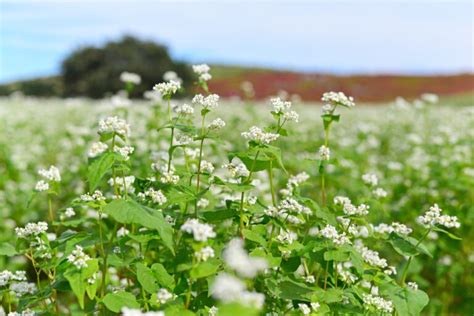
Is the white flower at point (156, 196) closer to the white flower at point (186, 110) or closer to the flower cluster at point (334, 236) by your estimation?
the white flower at point (186, 110)

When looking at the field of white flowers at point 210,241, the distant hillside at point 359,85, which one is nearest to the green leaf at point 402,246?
the field of white flowers at point 210,241

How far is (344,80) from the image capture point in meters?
31.0

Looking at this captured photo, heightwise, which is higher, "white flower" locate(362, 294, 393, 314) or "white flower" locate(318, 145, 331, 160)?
"white flower" locate(318, 145, 331, 160)

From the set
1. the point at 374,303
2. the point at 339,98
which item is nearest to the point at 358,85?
the point at 339,98

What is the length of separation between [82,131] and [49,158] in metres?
3.32

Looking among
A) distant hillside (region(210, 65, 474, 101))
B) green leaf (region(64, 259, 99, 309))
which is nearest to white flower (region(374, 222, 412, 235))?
green leaf (region(64, 259, 99, 309))

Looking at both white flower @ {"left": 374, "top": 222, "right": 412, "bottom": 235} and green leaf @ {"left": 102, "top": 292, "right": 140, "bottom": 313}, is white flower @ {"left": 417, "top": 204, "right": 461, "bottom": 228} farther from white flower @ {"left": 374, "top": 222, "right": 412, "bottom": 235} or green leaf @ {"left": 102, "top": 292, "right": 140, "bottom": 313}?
green leaf @ {"left": 102, "top": 292, "right": 140, "bottom": 313}

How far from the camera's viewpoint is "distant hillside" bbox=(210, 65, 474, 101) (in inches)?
1108

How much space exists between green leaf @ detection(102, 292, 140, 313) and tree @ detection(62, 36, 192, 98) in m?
27.0

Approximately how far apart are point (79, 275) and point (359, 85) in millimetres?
29193

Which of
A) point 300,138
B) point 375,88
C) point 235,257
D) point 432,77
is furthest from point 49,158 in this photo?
point 432,77

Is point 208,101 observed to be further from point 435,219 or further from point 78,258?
point 435,219

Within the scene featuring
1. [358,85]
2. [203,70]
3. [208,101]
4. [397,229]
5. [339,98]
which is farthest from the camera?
[358,85]

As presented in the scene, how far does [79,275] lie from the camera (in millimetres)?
2127
